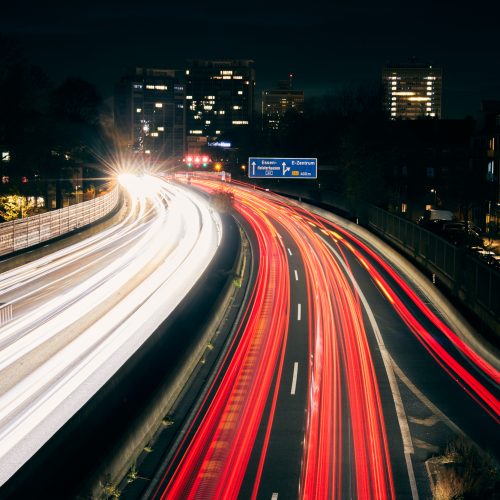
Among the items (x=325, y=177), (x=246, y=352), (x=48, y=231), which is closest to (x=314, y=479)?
(x=246, y=352)

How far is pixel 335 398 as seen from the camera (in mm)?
19031

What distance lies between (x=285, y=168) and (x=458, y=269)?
33.7 m

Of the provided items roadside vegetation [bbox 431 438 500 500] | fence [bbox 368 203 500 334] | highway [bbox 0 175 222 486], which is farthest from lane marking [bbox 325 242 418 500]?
highway [bbox 0 175 222 486]

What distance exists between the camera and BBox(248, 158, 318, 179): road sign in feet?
206

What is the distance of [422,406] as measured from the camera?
19203 millimetres

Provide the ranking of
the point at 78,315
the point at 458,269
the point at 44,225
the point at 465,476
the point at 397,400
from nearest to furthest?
the point at 465,476 < the point at 397,400 < the point at 78,315 < the point at 458,269 < the point at 44,225

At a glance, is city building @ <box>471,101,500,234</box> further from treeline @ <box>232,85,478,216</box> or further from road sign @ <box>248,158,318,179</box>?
road sign @ <box>248,158,318,179</box>

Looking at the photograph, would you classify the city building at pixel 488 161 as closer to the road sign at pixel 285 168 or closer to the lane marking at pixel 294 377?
the road sign at pixel 285 168

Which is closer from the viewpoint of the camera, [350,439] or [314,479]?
[314,479]

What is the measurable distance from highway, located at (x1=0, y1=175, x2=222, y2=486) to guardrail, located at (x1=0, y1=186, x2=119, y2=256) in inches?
66.6

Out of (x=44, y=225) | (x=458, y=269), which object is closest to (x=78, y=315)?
(x=458, y=269)

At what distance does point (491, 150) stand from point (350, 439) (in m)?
63.6

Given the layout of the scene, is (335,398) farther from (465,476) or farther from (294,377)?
(465,476)

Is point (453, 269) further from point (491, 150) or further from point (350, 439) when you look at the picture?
point (491, 150)
